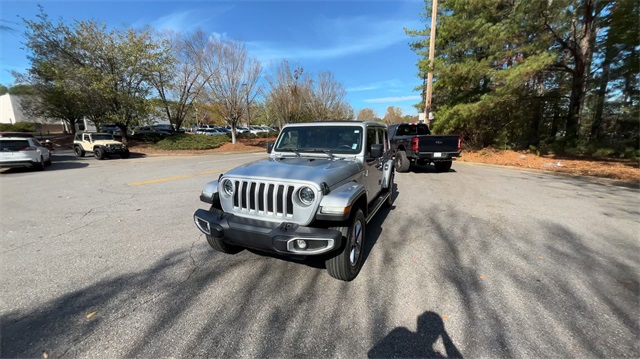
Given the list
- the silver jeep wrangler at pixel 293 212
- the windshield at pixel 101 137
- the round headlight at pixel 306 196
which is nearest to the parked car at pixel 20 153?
the windshield at pixel 101 137

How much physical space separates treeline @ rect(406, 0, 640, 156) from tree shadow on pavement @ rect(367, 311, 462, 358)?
13.0 metres

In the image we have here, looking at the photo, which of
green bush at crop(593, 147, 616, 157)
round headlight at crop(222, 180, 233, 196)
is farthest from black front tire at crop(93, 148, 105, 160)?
green bush at crop(593, 147, 616, 157)

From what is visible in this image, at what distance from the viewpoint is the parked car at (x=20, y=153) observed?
36.4 ft

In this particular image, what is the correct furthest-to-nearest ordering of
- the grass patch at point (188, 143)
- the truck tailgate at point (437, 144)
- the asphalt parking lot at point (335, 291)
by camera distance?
the grass patch at point (188, 143), the truck tailgate at point (437, 144), the asphalt parking lot at point (335, 291)

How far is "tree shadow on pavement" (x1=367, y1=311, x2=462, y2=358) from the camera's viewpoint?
2104mm

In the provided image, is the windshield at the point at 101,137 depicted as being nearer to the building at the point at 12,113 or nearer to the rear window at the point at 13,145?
the rear window at the point at 13,145

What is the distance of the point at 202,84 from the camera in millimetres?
23328

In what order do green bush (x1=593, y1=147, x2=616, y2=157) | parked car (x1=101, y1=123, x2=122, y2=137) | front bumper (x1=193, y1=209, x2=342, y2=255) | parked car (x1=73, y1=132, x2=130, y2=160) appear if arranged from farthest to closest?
parked car (x1=101, y1=123, x2=122, y2=137) → parked car (x1=73, y1=132, x2=130, y2=160) → green bush (x1=593, y1=147, x2=616, y2=157) → front bumper (x1=193, y1=209, x2=342, y2=255)

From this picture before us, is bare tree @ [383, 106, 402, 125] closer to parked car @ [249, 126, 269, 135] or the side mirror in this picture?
parked car @ [249, 126, 269, 135]

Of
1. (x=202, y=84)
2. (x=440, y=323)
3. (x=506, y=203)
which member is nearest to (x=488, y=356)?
(x=440, y=323)

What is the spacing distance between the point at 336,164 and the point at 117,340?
8.89 feet

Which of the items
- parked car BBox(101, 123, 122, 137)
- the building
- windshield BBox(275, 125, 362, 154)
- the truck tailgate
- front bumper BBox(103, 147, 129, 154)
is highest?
the building

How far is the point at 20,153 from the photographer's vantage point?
11344 millimetres

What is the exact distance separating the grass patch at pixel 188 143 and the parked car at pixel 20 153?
10.8 m
